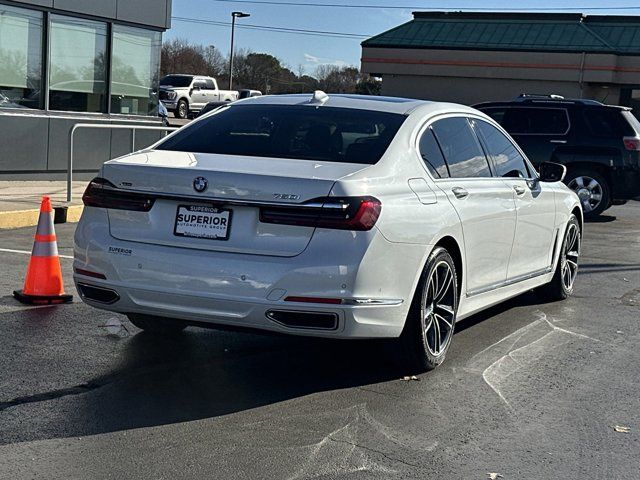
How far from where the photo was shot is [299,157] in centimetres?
583

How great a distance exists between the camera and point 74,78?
16.4 m

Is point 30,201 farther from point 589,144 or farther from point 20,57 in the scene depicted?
point 589,144

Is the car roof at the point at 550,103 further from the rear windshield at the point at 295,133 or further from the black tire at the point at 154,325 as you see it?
the black tire at the point at 154,325

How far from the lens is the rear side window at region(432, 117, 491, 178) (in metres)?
6.53

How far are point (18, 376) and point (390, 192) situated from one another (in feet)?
7.58

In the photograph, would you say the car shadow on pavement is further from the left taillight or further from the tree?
the tree

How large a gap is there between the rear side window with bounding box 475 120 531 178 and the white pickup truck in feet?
125

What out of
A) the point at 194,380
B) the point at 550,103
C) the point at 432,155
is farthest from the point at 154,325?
the point at 550,103

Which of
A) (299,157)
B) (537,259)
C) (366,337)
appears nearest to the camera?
(366,337)

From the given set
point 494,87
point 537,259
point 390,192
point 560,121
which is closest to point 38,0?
point 560,121

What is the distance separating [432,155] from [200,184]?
65.2 inches

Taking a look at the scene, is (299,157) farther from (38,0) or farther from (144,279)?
(38,0)

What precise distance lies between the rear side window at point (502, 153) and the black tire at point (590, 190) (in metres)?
8.74

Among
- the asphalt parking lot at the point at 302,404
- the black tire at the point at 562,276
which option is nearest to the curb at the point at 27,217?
the asphalt parking lot at the point at 302,404
